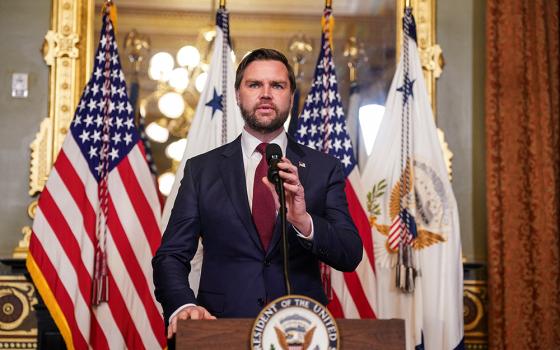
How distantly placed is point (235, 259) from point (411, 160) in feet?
7.74

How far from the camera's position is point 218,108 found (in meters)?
4.70

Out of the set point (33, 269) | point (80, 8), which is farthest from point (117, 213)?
point (80, 8)

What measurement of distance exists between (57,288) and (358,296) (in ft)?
5.55

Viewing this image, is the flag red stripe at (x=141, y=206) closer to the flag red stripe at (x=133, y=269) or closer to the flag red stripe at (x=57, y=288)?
the flag red stripe at (x=133, y=269)

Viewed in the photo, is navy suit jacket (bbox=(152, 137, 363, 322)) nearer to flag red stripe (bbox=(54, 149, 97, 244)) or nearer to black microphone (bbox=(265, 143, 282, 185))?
black microphone (bbox=(265, 143, 282, 185))

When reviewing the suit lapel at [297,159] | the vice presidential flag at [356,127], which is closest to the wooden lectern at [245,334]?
the suit lapel at [297,159]

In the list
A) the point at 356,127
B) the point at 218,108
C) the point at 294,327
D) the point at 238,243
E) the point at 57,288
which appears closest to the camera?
the point at 294,327

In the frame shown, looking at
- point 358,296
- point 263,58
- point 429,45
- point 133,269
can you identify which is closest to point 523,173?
point 429,45

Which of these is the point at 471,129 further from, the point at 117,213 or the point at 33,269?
the point at 33,269

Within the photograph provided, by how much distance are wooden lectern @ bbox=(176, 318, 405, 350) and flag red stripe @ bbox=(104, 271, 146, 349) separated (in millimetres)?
2552

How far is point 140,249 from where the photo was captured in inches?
177

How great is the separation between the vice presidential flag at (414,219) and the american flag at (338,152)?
5.8 inches

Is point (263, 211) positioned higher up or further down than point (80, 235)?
higher up

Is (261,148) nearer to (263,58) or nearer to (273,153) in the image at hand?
(263,58)
